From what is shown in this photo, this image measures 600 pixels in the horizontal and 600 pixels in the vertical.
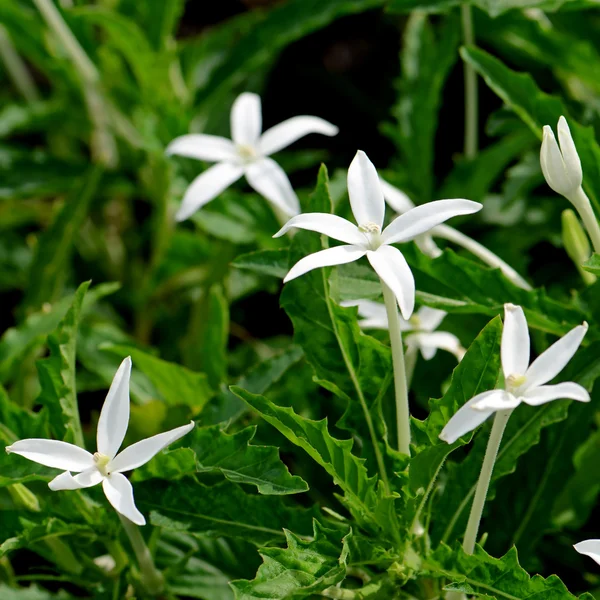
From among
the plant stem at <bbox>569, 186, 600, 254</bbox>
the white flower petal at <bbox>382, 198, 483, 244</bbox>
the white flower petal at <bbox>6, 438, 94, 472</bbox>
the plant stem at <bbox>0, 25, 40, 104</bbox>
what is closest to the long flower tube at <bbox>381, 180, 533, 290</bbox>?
the plant stem at <bbox>569, 186, 600, 254</bbox>

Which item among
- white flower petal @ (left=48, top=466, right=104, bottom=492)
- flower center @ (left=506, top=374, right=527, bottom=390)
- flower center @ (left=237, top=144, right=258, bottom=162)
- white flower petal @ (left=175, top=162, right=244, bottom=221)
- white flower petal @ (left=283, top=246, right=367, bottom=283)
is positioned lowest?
flower center @ (left=506, top=374, right=527, bottom=390)

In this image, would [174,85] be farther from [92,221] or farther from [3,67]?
[3,67]

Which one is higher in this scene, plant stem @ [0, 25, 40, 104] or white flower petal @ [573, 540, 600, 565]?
plant stem @ [0, 25, 40, 104]

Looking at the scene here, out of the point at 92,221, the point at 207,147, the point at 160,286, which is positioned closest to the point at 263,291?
the point at 160,286

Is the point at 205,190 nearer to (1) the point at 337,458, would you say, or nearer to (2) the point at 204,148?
(2) the point at 204,148

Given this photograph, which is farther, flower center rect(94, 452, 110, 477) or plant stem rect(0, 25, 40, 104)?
plant stem rect(0, 25, 40, 104)

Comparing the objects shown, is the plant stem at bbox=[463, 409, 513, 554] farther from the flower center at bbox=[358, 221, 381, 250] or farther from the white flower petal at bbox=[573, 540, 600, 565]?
the flower center at bbox=[358, 221, 381, 250]
